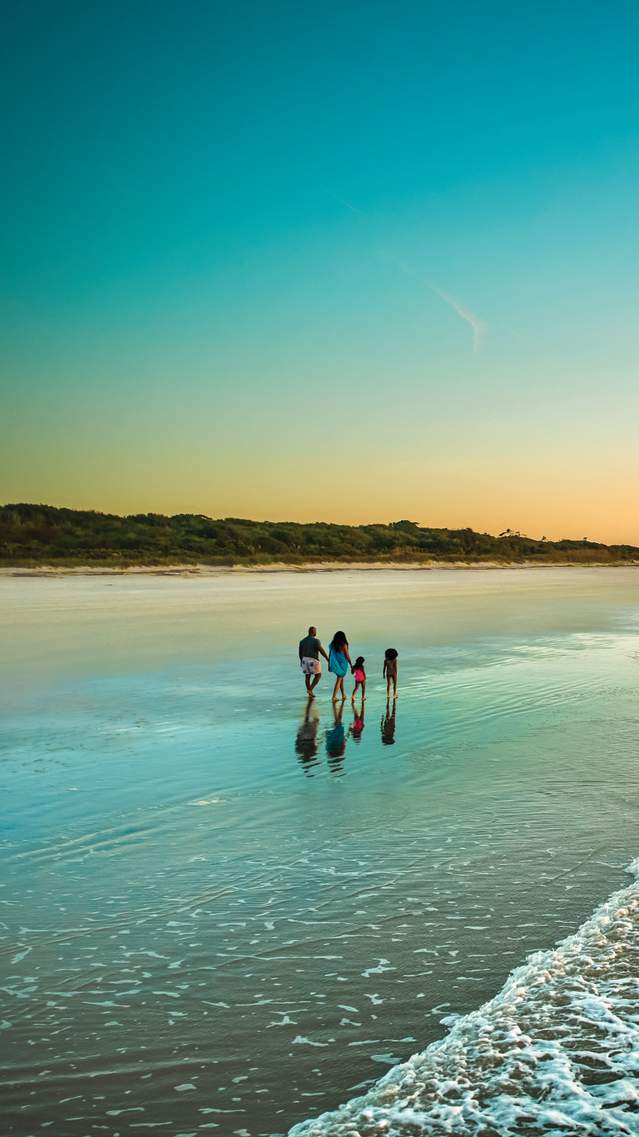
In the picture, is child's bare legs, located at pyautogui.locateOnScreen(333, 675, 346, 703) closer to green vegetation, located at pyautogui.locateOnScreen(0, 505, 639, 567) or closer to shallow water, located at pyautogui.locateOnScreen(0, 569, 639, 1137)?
shallow water, located at pyautogui.locateOnScreen(0, 569, 639, 1137)

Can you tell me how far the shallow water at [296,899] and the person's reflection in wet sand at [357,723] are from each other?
0.09 m

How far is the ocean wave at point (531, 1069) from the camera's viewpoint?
441 centimetres

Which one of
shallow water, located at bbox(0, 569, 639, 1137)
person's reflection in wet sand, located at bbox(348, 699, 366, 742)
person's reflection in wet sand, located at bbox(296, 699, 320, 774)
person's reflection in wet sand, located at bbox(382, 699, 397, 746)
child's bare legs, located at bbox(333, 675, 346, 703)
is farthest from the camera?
child's bare legs, located at bbox(333, 675, 346, 703)

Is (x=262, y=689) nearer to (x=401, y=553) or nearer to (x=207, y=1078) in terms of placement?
(x=207, y=1078)

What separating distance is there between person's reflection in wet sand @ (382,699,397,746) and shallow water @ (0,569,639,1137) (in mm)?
66

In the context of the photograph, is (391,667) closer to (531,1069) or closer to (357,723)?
(357,723)

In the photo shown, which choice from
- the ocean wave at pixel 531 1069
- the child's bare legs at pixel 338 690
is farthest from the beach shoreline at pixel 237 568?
the ocean wave at pixel 531 1069

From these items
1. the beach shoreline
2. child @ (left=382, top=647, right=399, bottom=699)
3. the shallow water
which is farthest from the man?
the beach shoreline

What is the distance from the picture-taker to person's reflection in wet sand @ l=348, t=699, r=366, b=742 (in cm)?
1402

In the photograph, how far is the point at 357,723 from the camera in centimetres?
1512

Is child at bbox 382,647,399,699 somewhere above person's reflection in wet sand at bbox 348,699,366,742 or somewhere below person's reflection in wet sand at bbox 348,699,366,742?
above

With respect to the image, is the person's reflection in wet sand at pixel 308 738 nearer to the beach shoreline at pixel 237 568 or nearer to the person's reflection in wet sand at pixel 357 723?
the person's reflection in wet sand at pixel 357 723

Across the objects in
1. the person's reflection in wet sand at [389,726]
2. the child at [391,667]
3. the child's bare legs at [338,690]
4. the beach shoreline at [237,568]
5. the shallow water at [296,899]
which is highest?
the beach shoreline at [237,568]

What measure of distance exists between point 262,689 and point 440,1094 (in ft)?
46.7
